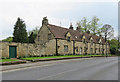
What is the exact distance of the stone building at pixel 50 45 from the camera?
23.7m

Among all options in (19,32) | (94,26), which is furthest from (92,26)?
(19,32)

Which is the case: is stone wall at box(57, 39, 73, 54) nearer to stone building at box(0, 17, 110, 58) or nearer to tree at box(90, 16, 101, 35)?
stone building at box(0, 17, 110, 58)

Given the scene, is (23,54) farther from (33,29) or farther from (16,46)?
(33,29)

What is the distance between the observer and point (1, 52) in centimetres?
2189

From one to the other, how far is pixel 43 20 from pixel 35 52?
1205 centimetres

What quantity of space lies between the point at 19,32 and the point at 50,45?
93.4 ft

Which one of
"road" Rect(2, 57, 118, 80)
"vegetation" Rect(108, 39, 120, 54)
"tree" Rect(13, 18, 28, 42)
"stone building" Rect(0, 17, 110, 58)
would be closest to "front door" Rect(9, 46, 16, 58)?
"stone building" Rect(0, 17, 110, 58)

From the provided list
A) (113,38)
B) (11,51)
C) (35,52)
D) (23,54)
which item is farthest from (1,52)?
(113,38)

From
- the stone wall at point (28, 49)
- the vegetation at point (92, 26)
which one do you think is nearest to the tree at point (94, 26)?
the vegetation at point (92, 26)

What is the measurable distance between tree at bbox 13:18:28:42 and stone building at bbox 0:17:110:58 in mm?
19150

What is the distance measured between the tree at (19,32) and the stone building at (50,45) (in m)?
19.1

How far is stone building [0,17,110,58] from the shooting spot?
23703 mm

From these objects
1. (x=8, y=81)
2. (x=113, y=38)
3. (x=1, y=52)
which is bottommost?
(x=8, y=81)

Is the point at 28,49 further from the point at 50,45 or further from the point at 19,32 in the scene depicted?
the point at 19,32
